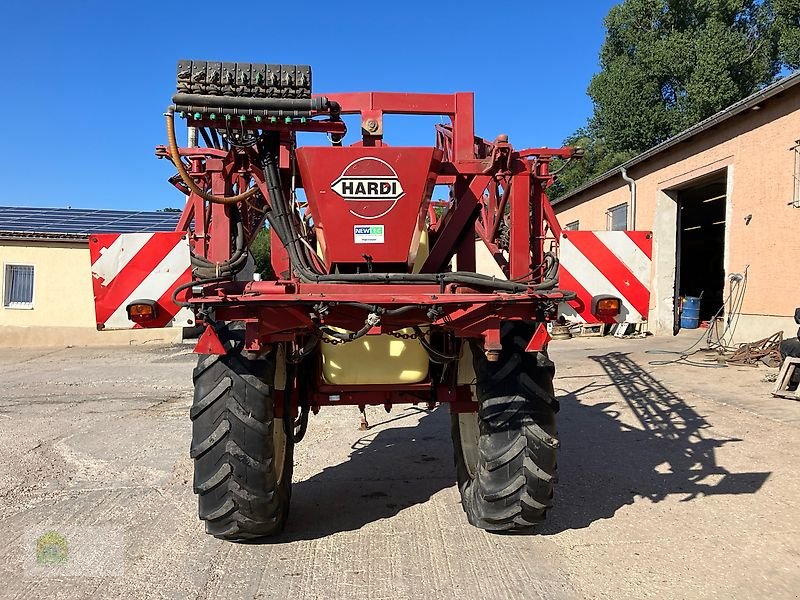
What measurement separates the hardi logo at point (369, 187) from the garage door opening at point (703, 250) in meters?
16.2

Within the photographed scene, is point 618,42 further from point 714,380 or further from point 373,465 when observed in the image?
point 373,465

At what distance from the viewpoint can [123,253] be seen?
3.69m

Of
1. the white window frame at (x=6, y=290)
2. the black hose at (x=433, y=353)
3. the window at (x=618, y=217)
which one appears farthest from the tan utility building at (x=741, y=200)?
the white window frame at (x=6, y=290)

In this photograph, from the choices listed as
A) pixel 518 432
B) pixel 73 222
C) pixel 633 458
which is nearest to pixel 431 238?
pixel 518 432

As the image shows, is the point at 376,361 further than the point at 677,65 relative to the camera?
No

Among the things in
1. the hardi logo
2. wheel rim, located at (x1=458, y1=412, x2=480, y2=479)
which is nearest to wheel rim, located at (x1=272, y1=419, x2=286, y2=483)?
wheel rim, located at (x1=458, y1=412, x2=480, y2=479)

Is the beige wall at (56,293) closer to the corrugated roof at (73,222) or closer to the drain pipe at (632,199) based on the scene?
the corrugated roof at (73,222)

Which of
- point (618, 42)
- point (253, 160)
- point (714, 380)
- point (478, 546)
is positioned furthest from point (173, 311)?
point (618, 42)

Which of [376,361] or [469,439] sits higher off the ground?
[376,361]

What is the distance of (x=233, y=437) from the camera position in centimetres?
331

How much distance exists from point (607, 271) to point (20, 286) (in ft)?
57.2

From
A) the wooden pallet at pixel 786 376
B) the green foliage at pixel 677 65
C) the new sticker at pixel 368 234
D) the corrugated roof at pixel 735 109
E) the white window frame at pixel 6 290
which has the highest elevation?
the green foliage at pixel 677 65

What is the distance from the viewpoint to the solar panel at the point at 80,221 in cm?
1753

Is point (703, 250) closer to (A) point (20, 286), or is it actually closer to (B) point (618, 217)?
(B) point (618, 217)
